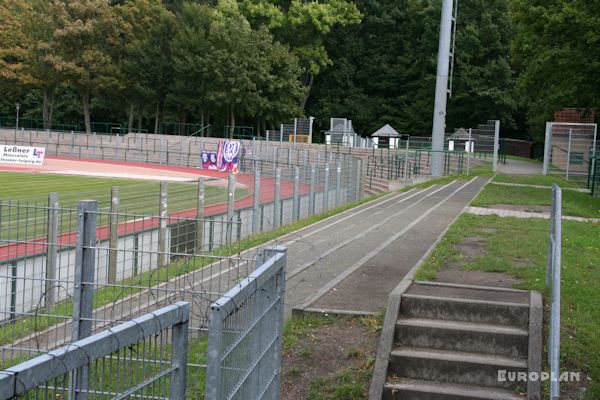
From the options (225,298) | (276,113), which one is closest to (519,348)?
(225,298)

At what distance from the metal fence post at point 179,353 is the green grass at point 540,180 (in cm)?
2751

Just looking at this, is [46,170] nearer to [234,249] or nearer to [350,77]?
[234,249]

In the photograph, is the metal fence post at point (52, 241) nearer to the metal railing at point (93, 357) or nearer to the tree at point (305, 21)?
the metal railing at point (93, 357)

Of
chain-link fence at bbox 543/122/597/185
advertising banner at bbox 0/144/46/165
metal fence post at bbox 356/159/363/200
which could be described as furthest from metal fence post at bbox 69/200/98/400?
advertising banner at bbox 0/144/46/165

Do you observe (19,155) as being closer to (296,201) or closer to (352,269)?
(296,201)

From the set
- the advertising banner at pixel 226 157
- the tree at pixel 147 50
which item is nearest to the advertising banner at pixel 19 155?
the advertising banner at pixel 226 157

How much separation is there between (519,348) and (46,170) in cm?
3385

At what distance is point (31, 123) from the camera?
75500 mm

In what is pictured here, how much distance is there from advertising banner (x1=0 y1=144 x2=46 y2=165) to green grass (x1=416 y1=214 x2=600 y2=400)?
31.6 m

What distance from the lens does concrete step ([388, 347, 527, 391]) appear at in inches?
295

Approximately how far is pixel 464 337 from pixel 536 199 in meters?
15.3

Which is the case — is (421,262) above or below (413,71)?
below

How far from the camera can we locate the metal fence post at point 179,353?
12.0 feet

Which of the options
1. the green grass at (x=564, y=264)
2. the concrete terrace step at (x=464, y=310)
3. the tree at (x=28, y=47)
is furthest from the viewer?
the tree at (x=28, y=47)
